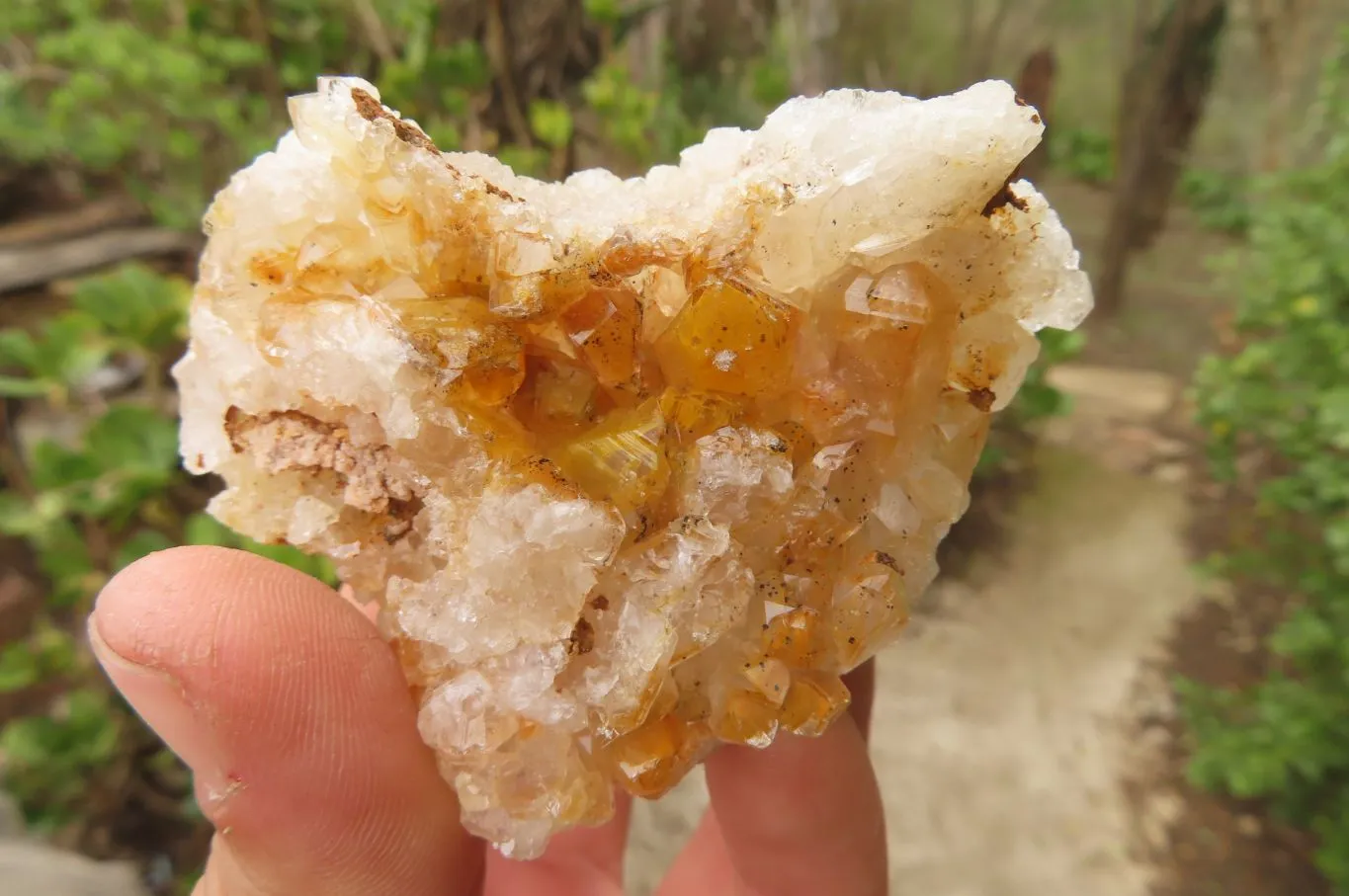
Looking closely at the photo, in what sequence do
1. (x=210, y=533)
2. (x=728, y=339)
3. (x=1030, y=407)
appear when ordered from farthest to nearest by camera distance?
1. (x=1030, y=407)
2. (x=210, y=533)
3. (x=728, y=339)

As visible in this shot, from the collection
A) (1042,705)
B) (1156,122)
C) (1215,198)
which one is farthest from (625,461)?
(1215,198)

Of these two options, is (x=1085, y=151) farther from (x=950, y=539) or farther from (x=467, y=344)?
(x=467, y=344)

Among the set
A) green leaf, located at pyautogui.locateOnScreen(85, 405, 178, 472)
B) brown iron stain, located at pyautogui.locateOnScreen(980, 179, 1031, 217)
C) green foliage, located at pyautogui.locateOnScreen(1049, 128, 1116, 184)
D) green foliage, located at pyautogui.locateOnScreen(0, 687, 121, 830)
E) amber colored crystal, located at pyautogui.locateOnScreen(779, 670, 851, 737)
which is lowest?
green foliage, located at pyautogui.locateOnScreen(1049, 128, 1116, 184)

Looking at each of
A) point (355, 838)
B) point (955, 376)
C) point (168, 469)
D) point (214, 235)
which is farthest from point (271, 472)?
point (168, 469)

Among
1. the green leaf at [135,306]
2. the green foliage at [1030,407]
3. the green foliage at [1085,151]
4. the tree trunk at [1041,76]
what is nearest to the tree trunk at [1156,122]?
the tree trunk at [1041,76]

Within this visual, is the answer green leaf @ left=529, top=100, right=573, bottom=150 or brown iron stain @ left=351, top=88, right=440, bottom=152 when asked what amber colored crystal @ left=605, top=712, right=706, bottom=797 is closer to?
brown iron stain @ left=351, top=88, right=440, bottom=152

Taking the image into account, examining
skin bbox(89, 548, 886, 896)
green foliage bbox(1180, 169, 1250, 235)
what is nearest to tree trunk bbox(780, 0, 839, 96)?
skin bbox(89, 548, 886, 896)

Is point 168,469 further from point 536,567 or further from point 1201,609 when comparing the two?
point 1201,609

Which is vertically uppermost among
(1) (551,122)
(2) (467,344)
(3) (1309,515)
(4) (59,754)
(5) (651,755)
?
(2) (467,344)

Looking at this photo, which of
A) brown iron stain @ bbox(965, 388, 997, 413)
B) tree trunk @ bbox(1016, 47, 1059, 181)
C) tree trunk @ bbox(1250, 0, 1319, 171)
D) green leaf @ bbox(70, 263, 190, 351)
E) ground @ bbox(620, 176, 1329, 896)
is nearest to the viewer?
brown iron stain @ bbox(965, 388, 997, 413)
